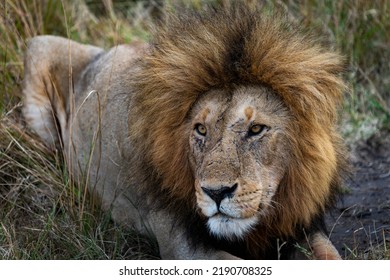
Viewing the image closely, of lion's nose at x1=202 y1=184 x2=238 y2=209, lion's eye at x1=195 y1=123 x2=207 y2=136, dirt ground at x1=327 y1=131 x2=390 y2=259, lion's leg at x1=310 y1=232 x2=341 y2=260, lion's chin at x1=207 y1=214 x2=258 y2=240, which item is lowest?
dirt ground at x1=327 y1=131 x2=390 y2=259

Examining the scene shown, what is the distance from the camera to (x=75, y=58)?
5.72 meters

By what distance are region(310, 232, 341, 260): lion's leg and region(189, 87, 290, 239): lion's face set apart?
0.51 metres

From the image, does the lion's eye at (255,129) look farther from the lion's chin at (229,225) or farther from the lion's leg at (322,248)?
the lion's leg at (322,248)

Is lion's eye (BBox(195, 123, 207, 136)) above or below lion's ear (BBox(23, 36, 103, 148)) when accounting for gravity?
above

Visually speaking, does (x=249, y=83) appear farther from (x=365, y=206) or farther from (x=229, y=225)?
(x=365, y=206)

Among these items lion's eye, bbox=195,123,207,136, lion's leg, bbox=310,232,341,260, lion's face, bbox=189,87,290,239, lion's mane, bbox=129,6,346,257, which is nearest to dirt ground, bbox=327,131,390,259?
lion's leg, bbox=310,232,341,260

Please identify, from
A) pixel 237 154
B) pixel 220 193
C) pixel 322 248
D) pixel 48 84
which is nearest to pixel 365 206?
pixel 322 248

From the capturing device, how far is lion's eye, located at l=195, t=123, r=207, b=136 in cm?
371

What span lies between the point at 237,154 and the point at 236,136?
0.09m

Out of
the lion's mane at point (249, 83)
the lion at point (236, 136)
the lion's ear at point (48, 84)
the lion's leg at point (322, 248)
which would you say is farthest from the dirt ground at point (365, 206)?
the lion's ear at point (48, 84)

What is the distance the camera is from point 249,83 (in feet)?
12.3

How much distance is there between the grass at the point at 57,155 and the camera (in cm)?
443

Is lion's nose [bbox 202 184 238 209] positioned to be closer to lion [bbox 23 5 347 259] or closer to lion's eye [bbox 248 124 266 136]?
lion [bbox 23 5 347 259]
